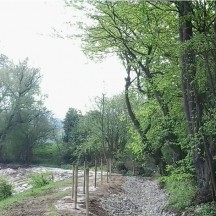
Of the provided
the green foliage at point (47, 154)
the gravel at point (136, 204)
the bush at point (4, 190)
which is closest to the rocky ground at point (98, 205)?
the gravel at point (136, 204)

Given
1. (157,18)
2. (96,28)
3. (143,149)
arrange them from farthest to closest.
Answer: (143,149), (96,28), (157,18)

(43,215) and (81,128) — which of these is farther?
(81,128)

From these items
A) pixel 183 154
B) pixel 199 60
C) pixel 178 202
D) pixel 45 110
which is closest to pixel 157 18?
pixel 199 60

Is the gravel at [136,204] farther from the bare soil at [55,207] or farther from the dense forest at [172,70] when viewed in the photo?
the dense forest at [172,70]

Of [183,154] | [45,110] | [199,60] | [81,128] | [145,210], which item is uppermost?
[45,110]

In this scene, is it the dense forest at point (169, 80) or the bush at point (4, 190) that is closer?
the dense forest at point (169, 80)

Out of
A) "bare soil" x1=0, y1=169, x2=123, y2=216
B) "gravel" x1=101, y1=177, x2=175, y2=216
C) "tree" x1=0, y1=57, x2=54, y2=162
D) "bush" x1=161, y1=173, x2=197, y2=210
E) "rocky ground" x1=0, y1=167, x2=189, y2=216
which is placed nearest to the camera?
"bare soil" x1=0, y1=169, x2=123, y2=216

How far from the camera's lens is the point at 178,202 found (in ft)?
50.1

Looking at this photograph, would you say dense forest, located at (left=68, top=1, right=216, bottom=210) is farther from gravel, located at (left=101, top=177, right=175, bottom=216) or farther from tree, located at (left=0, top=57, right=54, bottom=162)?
tree, located at (left=0, top=57, right=54, bottom=162)

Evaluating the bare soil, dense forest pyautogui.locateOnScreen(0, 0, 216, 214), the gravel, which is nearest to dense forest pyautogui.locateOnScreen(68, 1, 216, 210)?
dense forest pyautogui.locateOnScreen(0, 0, 216, 214)

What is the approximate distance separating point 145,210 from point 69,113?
1832 inches

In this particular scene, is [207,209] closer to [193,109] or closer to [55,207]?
[193,109]

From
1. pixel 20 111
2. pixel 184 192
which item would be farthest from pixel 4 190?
pixel 20 111

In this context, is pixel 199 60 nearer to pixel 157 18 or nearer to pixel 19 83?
pixel 157 18
